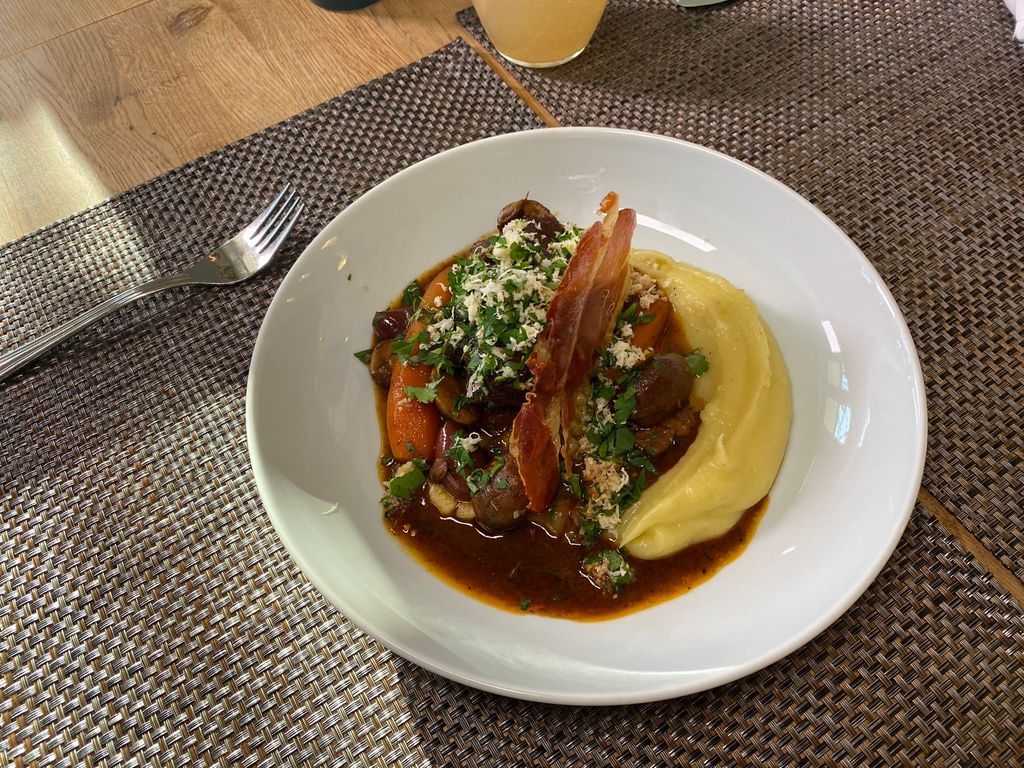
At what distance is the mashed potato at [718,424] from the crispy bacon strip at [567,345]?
0.98 ft

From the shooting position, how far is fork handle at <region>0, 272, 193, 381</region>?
9.12 ft

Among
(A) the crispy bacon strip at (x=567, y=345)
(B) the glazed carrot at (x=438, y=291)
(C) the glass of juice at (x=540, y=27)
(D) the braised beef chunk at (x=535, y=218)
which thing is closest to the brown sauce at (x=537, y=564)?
(A) the crispy bacon strip at (x=567, y=345)

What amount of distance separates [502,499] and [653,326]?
87cm

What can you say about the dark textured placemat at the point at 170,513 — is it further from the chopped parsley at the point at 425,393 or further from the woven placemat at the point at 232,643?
the chopped parsley at the point at 425,393

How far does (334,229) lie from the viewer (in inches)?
107

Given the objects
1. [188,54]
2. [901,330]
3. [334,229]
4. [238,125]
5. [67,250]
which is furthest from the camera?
[188,54]

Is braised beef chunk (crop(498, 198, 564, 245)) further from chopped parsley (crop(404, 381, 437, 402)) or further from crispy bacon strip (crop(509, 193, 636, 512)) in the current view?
chopped parsley (crop(404, 381, 437, 402))

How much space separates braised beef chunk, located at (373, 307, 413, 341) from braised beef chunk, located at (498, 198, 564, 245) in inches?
19.8

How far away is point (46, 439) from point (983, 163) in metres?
3.84

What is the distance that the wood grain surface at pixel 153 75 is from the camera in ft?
11.5

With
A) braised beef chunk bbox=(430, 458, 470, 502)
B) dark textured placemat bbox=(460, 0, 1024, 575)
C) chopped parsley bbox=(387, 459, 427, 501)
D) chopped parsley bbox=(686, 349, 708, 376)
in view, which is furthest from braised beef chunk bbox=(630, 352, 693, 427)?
dark textured placemat bbox=(460, 0, 1024, 575)

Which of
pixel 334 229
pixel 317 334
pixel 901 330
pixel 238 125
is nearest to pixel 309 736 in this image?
pixel 317 334

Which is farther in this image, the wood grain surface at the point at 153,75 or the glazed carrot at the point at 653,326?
the wood grain surface at the point at 153,75

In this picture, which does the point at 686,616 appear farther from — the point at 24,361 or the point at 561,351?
the point at 24,361
